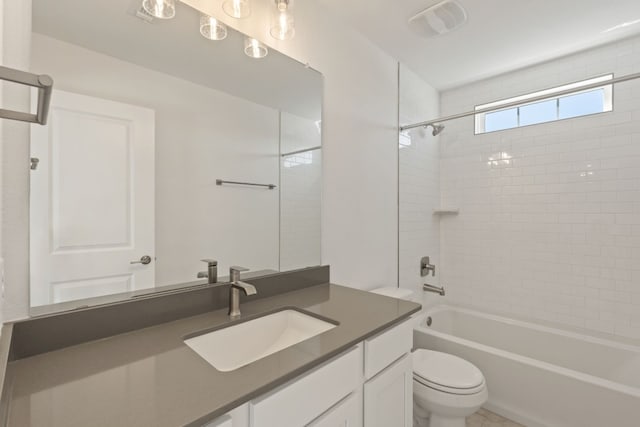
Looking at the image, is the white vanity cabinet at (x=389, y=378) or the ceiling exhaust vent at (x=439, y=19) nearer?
the white vanity cabinet at (x=389, y=378)

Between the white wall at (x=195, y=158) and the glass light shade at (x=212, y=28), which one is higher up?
the glass light shade at (x=212, y=28)

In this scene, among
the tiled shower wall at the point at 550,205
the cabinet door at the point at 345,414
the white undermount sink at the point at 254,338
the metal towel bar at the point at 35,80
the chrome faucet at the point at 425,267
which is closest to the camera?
the metal towel bar at the point at 35,80

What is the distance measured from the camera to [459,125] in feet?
9.47

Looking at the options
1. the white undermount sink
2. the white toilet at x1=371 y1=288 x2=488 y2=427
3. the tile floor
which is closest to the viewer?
the white undermount sink

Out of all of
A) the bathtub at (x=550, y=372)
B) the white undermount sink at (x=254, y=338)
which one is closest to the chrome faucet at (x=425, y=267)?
the bathtub at (x=550, y=372)

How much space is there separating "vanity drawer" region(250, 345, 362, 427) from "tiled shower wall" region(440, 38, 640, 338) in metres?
2.21

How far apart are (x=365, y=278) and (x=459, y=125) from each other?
1.86 metres

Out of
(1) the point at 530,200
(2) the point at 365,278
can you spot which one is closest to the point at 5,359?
(2) the point at 365,278

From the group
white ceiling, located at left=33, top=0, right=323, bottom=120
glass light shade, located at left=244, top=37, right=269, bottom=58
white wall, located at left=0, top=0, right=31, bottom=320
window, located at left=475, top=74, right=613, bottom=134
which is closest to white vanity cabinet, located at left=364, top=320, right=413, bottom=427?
Answer: white wall, located at left=0, top=0, right=31, bottom=320

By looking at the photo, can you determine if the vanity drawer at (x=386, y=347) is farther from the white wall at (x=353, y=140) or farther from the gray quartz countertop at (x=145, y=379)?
the white wall at (x=353, y=140)

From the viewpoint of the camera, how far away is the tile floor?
1.86 metres

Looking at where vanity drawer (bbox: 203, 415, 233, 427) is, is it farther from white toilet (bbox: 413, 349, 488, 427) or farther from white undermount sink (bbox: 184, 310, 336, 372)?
white toilet (bbox: 413, 349, 488, 427)

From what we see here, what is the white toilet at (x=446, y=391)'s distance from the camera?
4.97 ft

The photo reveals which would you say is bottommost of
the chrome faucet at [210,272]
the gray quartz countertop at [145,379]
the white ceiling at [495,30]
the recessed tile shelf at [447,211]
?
the gray quartz countertop at [145,379]
